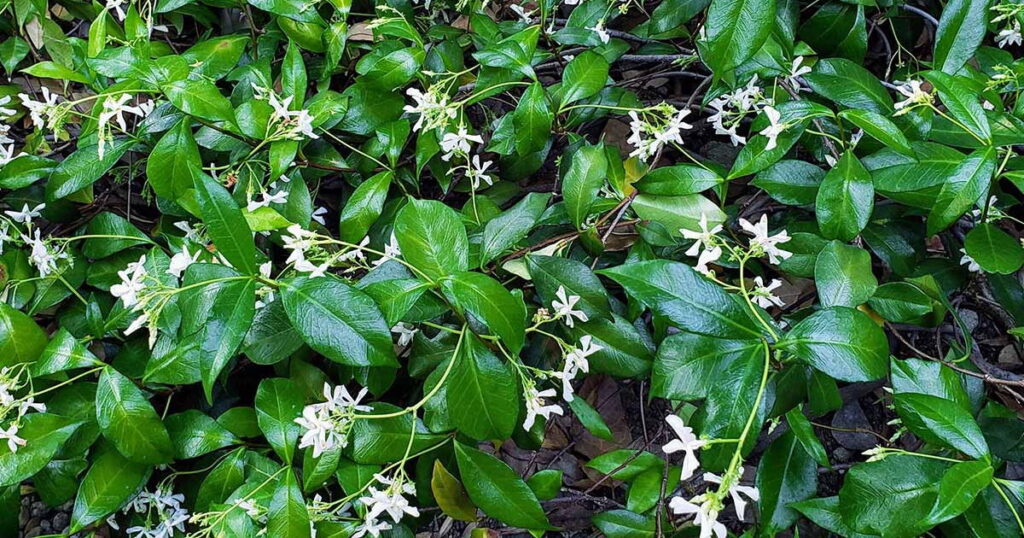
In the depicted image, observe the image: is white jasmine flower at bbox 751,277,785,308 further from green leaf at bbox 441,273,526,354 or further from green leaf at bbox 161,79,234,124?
green leaf at bbox 161,79,234,124

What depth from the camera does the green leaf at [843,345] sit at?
89 cm

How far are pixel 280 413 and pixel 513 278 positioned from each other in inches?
17.6

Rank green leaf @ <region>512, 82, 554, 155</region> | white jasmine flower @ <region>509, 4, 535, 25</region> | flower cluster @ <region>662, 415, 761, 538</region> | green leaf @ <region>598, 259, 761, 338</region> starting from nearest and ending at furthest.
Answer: flower cluster @ <region>662, 415, 761, 538</region> < green leaf @ <region>598, 259, 761, 338</region> < green leaf @ <region>512, 82, 554, 155</region> < white jasmine flower @ <region>509, 4, 535, 25</region>

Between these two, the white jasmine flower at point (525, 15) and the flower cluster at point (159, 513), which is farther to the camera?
the white jasmine flower at point (525, 15)

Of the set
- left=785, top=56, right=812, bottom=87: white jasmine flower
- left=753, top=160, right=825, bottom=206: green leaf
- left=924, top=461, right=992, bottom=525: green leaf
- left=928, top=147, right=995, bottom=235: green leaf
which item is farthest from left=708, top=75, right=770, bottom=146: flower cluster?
left=924, top=461, right=992, bottom=525: green leaf

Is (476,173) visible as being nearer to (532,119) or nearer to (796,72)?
(532,119)

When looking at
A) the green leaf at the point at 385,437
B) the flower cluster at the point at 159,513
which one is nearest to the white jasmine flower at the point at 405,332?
the green leaf at the point at 385,437

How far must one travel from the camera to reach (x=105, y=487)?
1.22 metres

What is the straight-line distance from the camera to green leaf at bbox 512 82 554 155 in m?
1.23

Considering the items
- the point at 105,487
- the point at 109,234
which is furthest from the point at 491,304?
the point at 109,234

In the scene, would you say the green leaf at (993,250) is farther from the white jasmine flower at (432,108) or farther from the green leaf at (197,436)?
the green leaf at (197,436)

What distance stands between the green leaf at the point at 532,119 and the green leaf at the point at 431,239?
1.05 feet

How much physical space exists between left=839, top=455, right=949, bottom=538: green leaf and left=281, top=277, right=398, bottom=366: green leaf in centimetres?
66

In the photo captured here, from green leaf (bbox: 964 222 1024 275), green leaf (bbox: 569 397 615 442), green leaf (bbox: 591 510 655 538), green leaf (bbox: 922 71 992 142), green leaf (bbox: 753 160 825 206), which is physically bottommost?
green leaf (bbox: 591 510 655 538)
